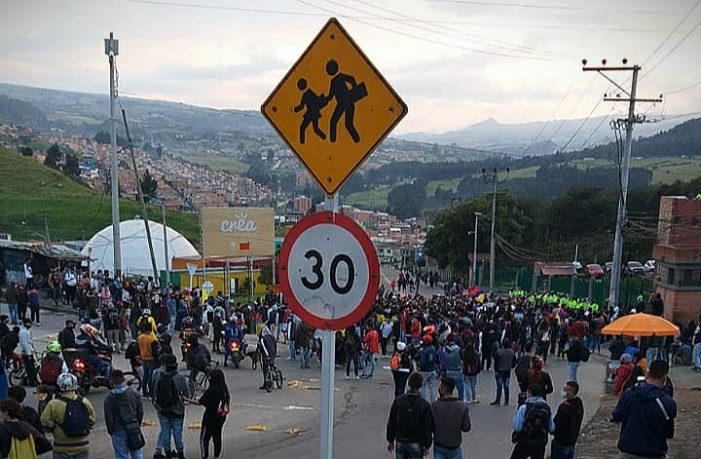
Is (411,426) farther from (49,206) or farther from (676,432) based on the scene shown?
(49,206)

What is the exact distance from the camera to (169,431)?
10.3 m

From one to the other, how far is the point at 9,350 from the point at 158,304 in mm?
7209

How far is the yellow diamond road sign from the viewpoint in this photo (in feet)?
11.8

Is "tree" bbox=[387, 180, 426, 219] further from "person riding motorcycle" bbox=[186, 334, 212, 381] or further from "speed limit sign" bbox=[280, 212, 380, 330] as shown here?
"speed limit sign" bbox=[280, 212, 380, 330]

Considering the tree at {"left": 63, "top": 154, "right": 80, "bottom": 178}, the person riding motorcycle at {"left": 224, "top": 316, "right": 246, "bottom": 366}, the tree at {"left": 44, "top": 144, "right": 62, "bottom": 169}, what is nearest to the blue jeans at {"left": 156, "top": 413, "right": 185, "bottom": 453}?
the person riding motorcycle at {"left": 224, "top": 316, "right": 246, "bottom": 366}

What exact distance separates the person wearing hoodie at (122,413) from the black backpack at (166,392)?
3.39 feet

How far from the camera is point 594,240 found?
7300 centimetres

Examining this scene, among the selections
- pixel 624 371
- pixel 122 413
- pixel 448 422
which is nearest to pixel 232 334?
pixel 624 371

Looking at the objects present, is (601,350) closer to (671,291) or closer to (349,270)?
(671,291)

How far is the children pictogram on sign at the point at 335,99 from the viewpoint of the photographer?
361 centimetres

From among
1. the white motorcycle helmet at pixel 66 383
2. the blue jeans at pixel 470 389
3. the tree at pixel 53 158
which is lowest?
the blue jeans at pixel 470 389

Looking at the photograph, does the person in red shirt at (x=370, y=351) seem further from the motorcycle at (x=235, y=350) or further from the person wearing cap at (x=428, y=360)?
the person wearing cap at (x=428, y=360)

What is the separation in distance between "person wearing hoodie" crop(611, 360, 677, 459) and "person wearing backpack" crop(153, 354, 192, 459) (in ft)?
19.4

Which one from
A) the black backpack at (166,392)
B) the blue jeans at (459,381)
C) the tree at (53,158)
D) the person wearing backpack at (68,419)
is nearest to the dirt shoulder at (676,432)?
the blue jeans at (459,381)
